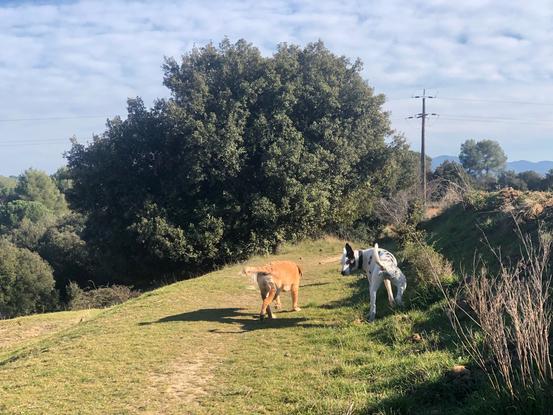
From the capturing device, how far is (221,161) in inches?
887

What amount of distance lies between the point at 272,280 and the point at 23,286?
1164 inches

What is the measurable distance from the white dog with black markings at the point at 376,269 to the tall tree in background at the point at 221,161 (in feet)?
40.6

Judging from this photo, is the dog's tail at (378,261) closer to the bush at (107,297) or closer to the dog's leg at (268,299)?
the dog's leg at (268,299)

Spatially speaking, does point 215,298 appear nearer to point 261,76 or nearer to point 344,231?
point 261,76

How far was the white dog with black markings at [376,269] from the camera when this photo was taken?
9516mm

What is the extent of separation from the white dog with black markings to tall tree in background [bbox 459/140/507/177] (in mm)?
74479

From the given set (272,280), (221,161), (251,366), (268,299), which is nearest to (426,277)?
(272,280)

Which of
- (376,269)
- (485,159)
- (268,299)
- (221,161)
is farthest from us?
(485,159)

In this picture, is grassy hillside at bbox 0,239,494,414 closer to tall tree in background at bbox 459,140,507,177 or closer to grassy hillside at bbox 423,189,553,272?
grassy hillside at bbox 423,189,553,272

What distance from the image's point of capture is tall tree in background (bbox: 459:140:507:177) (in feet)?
258

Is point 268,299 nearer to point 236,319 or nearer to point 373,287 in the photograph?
point 236,319

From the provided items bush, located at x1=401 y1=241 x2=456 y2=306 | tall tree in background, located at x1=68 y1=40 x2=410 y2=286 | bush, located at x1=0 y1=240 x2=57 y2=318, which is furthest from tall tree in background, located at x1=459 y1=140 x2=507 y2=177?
bush, located at x1=401 y1=241 x2=456 y2=306

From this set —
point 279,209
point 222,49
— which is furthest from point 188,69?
point 279,209

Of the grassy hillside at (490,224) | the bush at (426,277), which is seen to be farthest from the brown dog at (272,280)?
the grassy hillside at (490,224)
